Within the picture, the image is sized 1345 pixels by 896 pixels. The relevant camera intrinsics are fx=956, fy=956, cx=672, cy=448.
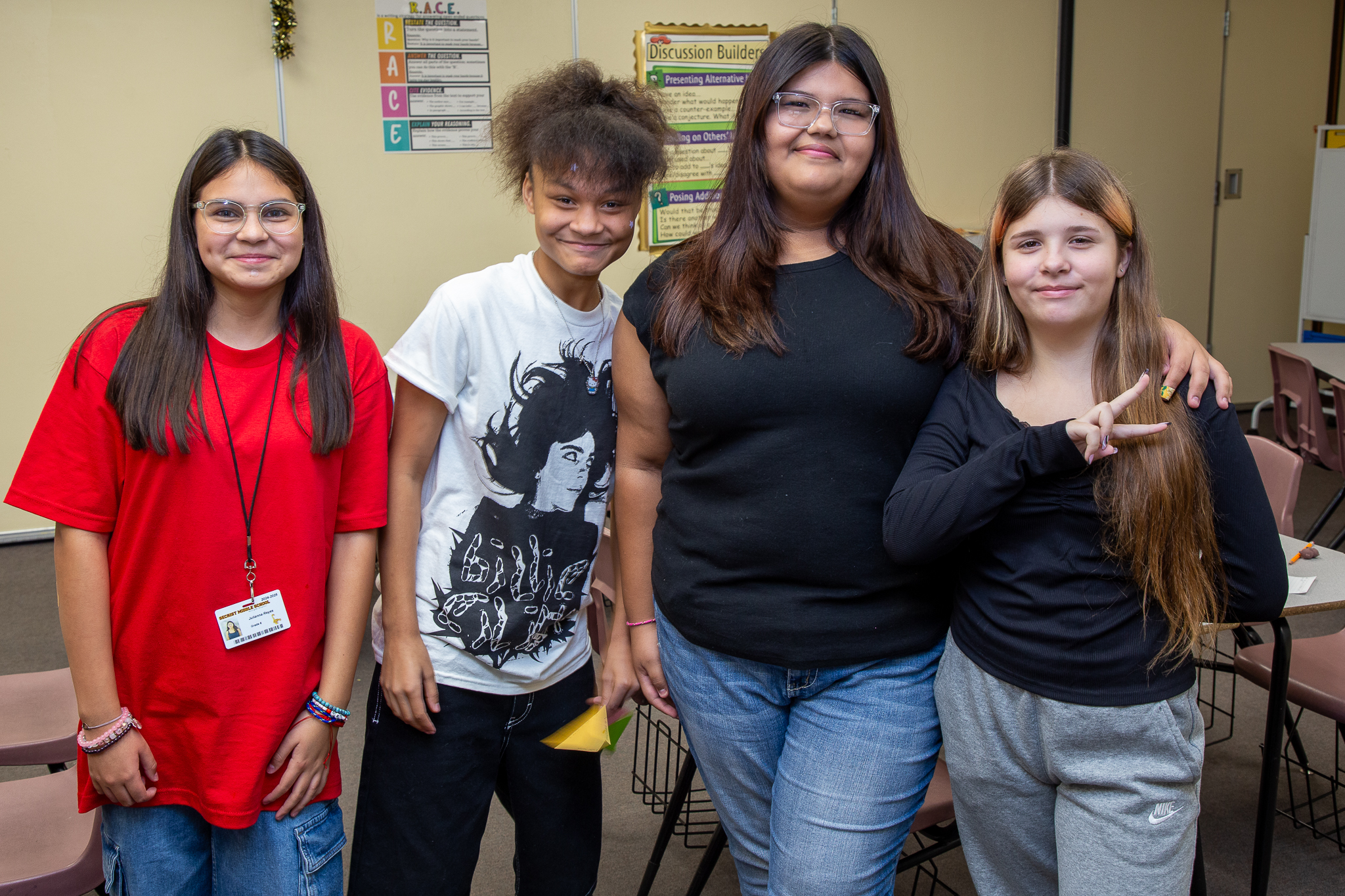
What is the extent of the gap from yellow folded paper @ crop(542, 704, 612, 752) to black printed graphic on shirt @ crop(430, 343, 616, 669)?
14cm

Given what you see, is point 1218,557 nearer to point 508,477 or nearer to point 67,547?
point 508,477

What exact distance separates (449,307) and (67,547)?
0.59 m

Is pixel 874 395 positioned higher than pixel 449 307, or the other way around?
pixel 449 307

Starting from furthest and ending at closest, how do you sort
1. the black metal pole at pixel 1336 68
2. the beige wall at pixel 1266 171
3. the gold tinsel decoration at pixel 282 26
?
1. the black metal pole at pixel 1336 68
2. the beige wall at pixel 1266 171
3. the gold tinsel decoration at pixel 282 26

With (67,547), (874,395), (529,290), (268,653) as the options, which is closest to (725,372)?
(874,395)

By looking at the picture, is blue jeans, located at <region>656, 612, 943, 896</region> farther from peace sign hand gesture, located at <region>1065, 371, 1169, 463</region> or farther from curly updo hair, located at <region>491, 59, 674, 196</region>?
curly updo hair, located at <region>491, 59, 674, 196</region>

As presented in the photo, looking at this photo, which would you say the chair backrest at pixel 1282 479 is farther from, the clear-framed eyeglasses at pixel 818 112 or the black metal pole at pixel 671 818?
the clear-framed eyeglasses at pixel 818 112

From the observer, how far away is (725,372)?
1275 mm

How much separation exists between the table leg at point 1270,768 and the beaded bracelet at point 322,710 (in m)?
1.76

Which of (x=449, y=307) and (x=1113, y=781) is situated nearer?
(x=1113, y=781)

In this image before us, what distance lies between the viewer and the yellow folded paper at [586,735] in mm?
1491

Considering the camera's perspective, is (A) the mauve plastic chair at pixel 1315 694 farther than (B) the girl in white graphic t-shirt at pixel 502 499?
Yes

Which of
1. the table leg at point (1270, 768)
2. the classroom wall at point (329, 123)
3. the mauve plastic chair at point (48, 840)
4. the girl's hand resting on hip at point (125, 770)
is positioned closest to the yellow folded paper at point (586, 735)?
the girl's hand resting on hip at point (125, 770)

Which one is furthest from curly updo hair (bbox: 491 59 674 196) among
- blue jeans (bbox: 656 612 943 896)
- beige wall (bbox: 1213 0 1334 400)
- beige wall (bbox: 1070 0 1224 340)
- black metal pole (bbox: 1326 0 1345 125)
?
black metal pole (bbox: 1326 0 1345 125)
